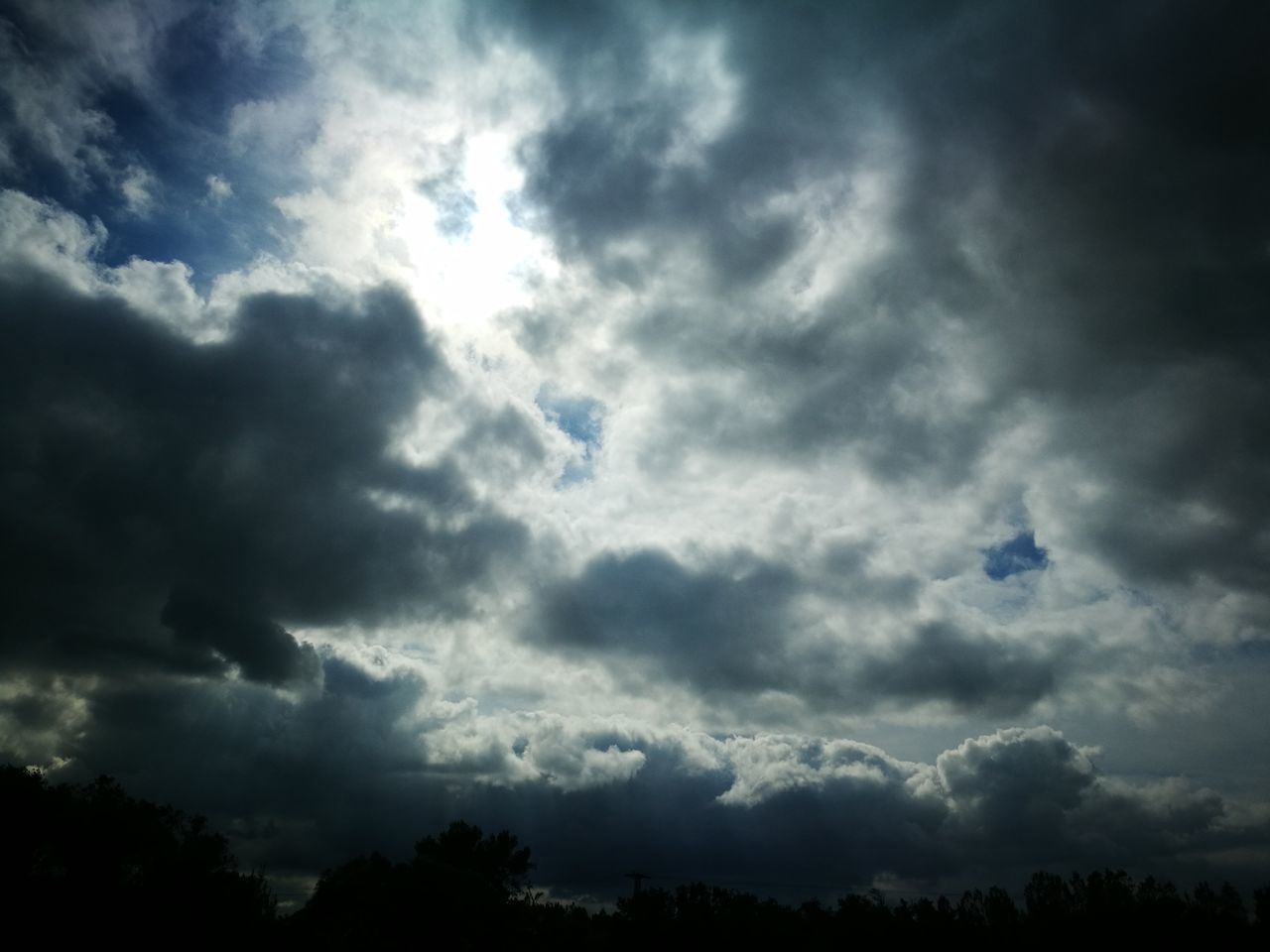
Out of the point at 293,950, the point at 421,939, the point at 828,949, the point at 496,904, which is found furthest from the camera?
the point at 496,904

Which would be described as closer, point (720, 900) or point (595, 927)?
point (720, 900)

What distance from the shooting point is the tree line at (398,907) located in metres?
48.6

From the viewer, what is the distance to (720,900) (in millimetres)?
89000

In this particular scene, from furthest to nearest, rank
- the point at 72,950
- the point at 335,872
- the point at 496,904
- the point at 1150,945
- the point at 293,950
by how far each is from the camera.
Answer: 1. the point at 335,872
2. the point at 496,904
3. the point at 1150,945
4. the point at 293,950
5. the point at 72,950

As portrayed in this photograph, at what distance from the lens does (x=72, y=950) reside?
139 ft

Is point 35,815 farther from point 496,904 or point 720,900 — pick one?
point 720,900

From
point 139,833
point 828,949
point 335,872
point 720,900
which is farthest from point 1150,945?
point 335,872

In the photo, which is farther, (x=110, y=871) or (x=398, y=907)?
(x=398, y=907)

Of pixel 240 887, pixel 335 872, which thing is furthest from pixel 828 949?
pixel 335 872

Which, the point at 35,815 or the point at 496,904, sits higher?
the point at 35,815

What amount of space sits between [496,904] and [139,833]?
135 ft

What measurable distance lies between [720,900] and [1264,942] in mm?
51609

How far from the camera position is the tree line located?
4856cm

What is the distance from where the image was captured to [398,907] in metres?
81.1
